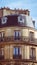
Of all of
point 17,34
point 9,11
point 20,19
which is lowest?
point 17,34

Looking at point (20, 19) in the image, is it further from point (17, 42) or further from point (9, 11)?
point (9, 11)

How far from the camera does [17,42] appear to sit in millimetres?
67688

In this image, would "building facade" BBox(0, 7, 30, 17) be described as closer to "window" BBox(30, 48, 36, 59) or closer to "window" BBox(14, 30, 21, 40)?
"window" BBox(14, 30, 21, 40)

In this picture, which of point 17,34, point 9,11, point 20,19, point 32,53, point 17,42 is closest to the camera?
point 17,42

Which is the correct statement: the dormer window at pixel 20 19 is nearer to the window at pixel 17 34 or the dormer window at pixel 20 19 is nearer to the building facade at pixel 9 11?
the window at pixel 17 34

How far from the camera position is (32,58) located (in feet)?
226

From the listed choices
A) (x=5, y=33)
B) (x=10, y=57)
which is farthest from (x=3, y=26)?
(x=10, y=57)

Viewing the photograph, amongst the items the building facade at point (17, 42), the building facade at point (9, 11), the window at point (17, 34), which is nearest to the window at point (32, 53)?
the building facade at point (17, 42)


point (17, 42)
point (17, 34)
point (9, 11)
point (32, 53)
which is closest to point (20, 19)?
point (17, 34)

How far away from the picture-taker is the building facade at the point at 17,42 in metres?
67.6

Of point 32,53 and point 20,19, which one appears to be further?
point 20,19

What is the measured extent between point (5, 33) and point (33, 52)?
585cm

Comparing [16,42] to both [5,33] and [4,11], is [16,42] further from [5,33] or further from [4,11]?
[4,11]

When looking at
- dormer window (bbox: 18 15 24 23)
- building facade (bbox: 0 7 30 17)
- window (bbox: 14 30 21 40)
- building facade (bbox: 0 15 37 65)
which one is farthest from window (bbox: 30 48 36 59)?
building facade (bbox: 0 7 30 17)
